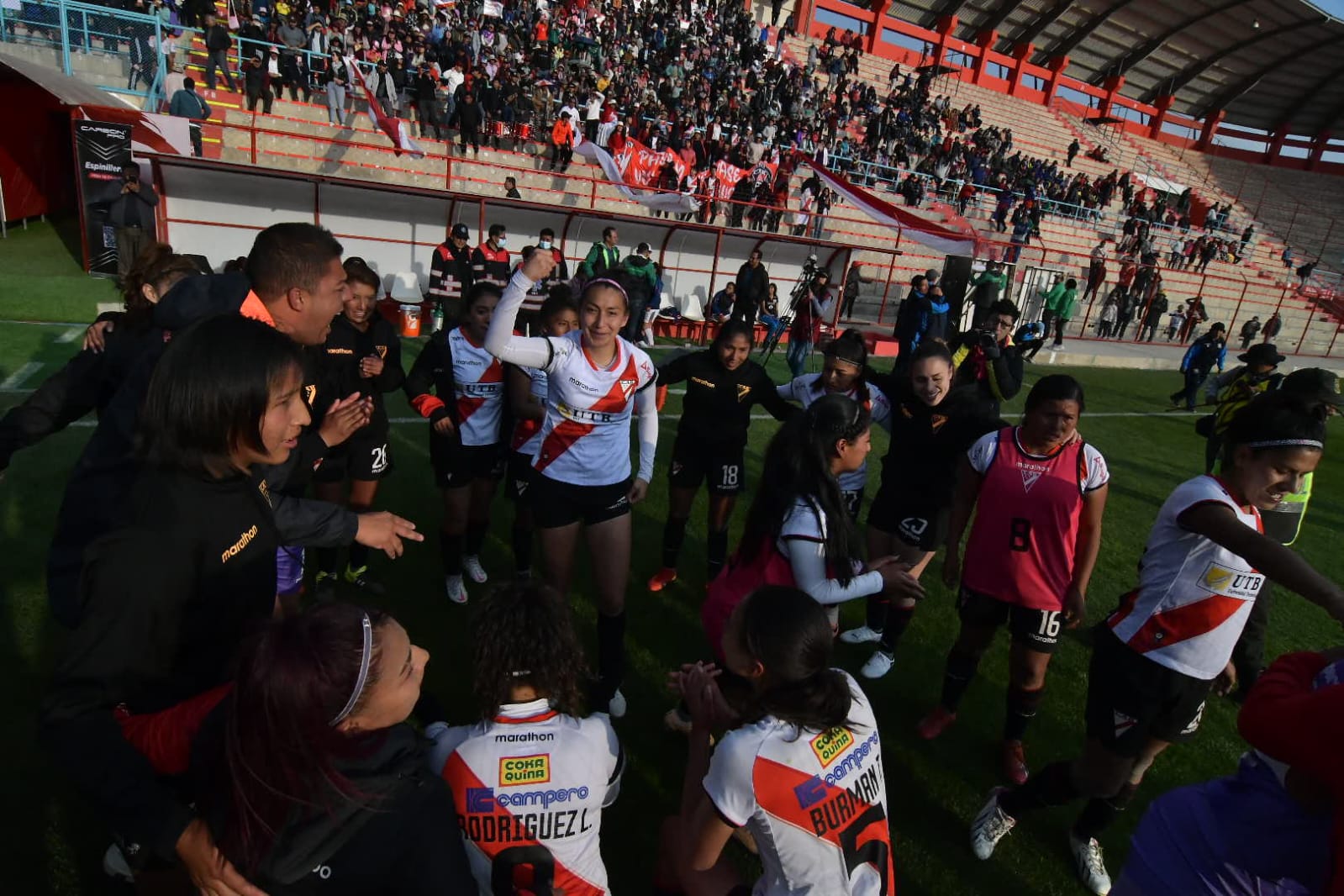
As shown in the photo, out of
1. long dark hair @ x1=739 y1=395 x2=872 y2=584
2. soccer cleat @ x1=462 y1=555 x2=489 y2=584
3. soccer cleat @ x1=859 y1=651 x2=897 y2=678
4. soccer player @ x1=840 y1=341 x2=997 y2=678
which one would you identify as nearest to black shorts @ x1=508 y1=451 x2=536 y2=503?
soccer cleat @ x1=462 y1=555 x2=489 y2=584

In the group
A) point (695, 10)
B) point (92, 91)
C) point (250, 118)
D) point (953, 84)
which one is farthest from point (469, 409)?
point (953, 84)

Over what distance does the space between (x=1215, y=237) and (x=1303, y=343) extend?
9.00 meters

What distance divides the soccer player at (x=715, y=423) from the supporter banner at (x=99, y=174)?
12.4 metres

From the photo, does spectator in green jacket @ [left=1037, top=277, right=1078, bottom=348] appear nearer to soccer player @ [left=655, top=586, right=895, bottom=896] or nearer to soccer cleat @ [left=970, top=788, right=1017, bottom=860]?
soccer cleat @ [left=970, top=788, right=1017, bottom=860]

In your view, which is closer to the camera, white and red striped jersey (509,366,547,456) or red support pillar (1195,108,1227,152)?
white and red striped jersey (509,366,547,456)

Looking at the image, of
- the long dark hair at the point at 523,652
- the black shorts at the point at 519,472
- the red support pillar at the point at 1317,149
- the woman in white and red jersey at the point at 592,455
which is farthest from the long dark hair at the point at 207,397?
the red support pillar at the point at 1317,149

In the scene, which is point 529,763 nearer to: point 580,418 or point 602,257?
point 580,418

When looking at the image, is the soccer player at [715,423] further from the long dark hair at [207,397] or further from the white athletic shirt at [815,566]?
the long dark hair at [207,397]

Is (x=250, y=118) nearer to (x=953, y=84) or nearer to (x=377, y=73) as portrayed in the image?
(x=377, y=73)

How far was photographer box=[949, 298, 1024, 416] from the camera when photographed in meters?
5.32

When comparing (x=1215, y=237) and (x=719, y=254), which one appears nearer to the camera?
(x=719, y=254)

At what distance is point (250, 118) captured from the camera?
16.9 metres

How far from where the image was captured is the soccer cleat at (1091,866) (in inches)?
124

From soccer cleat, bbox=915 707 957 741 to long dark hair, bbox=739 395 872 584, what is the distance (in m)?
1.65
